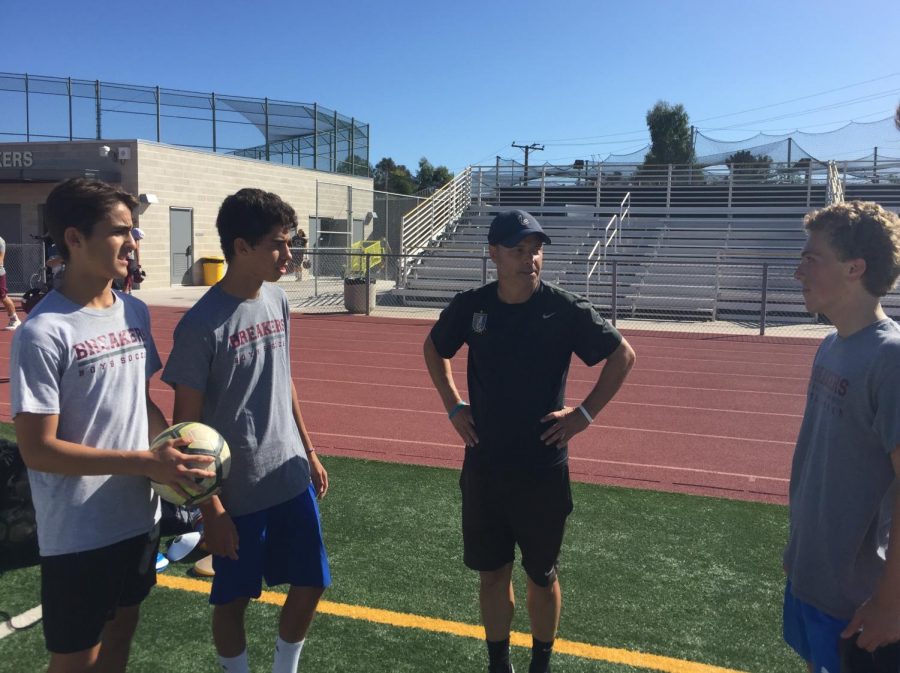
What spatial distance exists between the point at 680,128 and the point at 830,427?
4995 centimetres

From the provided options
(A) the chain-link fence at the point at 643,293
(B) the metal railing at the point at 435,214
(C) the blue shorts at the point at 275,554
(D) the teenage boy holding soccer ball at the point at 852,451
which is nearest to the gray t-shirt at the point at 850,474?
(D) the teenage boy holding soccer ball at the point at 852,451

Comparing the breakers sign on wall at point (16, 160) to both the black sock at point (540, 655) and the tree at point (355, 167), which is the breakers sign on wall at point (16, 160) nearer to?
the tree at point (355, 167)

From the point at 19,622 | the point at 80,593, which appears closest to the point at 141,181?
the point at 19,622

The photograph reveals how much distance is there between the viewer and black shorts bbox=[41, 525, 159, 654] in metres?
2.15

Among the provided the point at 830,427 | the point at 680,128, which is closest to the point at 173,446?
the point at 830,427

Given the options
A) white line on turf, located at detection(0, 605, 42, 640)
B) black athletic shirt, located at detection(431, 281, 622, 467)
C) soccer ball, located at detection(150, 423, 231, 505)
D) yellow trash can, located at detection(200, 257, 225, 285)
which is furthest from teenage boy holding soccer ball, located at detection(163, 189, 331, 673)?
yellow trash can, located at detection(200, 257, 225, 285)

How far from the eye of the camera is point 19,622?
3531 mm

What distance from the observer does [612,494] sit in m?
5.52

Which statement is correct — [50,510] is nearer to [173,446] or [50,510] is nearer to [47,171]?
[173,446]

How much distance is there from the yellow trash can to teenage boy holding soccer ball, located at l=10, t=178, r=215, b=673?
21580 mm

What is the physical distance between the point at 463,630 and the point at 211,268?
859 inches

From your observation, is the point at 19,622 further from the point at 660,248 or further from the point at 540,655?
the point at 660,248

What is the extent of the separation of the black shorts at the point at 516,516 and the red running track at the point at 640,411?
9.67 ft

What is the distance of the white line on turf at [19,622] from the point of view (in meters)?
3.46
